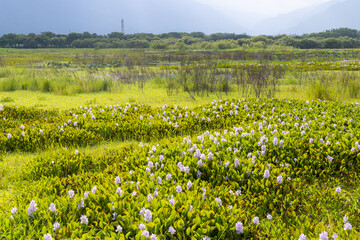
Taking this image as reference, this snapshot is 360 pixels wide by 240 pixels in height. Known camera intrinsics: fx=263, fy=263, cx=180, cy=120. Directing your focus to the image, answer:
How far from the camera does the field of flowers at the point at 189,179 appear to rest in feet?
9.25

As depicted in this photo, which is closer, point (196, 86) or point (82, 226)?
point (82, 226)

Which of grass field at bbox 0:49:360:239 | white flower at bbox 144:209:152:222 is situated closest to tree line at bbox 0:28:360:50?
grass field at bbox 0:49:360:239

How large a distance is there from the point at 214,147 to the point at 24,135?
4.10 meters

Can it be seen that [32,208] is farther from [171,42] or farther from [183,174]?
[171,42]

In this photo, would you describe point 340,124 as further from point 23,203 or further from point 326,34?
point 326,34

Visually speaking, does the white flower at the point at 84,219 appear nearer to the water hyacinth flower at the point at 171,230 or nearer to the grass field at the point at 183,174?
the grass field at the point at 183,174

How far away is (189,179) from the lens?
3.93 meters

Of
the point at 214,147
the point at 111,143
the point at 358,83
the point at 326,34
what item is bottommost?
the point at 111,143

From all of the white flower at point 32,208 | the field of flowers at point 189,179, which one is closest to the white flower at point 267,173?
the field of flowers at point 189,179

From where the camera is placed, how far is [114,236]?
259 centimetres

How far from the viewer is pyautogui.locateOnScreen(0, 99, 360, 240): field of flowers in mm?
2818

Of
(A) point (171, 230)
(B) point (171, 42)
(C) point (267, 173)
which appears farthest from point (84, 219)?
(B) point (171, 42)

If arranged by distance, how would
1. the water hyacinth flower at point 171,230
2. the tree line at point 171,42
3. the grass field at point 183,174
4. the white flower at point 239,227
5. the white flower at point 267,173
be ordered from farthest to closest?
the tree line at point 171,42 → the white flower at point 267,173 → the grass field at point 183,174 → the white flower at point 239,227 → the water hyacinth flower at point 171,230

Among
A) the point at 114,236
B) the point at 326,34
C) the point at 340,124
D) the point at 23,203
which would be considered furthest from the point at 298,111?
the point at 326,34
